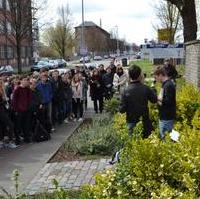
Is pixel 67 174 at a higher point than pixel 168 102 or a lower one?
lower

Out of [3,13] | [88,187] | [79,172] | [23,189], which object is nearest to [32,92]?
[79,172]

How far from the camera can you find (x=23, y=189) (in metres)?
8.85

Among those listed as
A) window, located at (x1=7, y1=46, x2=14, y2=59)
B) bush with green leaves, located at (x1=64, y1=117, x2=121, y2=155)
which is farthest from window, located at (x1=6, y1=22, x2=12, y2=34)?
bush with green leaves, located at (x1=64, y1=117, x2=121, y2=155)

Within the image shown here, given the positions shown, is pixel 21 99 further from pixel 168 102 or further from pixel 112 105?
pixel 168 102

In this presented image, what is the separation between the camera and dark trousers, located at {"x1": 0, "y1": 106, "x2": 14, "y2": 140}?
13.7 meters

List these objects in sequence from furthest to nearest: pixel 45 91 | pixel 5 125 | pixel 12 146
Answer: pixel 45 91 → pixel 5 125 → pixel 12 146

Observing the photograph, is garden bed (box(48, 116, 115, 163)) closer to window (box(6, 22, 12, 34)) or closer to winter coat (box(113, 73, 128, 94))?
winter coat (box(113, 73, 128, 94))

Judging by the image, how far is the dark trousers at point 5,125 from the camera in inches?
539

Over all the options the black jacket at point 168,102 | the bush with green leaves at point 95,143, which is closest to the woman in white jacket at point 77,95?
the bush with green leaves at point 95,143

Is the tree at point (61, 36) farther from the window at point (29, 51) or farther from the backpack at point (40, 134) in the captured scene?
the backpack at point (40, 134)

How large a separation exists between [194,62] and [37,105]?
5.58 m

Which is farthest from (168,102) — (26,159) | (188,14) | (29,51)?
(29,51)

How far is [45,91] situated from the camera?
53.3 ft

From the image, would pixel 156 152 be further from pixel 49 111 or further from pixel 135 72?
pixel 49 111
